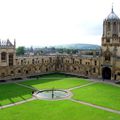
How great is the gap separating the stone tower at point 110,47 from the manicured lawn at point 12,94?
3593 cm

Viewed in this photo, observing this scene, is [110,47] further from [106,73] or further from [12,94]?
[12,94]

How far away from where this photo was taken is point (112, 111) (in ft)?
137

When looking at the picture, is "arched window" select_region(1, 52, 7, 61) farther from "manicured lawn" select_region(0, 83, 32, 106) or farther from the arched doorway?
the arched doorway

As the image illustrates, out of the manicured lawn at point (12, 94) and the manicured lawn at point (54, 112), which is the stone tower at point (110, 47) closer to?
the manicured lawn at point (12, 94)

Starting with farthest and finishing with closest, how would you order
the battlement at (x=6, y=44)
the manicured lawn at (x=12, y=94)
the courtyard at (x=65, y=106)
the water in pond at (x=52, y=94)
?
the battlement at (x=6, y=44) < the water in pond at (x=52, y=94) < the manicured lawn at (x=12, y=94) < the courtyard at (x=65, y=106)

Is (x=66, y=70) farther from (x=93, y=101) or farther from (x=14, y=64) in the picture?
(x=93, y=101)

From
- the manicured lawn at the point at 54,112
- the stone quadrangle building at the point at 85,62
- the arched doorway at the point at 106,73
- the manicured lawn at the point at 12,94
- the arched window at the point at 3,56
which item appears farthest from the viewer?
the arched doorway at the point at 106,73

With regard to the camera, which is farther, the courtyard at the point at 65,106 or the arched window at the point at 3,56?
the arched window at the point at 3,56

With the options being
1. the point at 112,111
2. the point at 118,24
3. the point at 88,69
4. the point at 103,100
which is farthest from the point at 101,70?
the point at 112,111

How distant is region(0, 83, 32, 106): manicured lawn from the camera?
48428 millimetres

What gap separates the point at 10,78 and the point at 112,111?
47.8 m

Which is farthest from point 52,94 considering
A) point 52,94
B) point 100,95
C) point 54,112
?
point 54,112

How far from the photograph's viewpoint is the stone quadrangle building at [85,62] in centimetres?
7938

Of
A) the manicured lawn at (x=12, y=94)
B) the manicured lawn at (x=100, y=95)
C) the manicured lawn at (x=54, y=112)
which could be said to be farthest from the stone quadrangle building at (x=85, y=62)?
the manicured lawn at (x=54, y=112)
